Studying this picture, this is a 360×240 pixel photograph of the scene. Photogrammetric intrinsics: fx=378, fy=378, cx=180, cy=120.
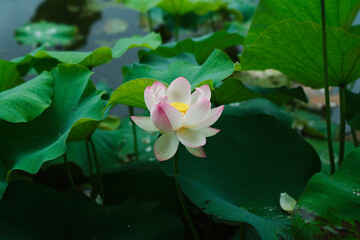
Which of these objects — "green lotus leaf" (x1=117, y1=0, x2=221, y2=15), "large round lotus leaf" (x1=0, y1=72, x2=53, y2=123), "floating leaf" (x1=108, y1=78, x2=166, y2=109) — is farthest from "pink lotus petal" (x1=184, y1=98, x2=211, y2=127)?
"green lotus leaf" (x1=117, y1=0, x2=221, y2=15)

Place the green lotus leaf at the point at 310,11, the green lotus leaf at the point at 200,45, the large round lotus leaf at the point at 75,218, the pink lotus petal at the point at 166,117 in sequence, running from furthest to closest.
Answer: the green lotus leaf at the point at 200,45 → the green lotus leaf at the point at 310,11 → the large round lotus leaf at the point at 75,218 → the pink lotus petal at the point at 166,117

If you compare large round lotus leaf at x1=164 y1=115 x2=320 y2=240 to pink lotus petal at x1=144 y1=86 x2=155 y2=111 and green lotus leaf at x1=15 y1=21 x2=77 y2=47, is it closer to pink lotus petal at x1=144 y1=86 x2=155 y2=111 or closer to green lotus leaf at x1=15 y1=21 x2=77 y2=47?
pink lotus petal at x1=144 y1=86 x2=155 y2=111

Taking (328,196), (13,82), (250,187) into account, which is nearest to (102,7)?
(13,82)

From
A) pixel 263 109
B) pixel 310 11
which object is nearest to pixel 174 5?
pixel 263 109

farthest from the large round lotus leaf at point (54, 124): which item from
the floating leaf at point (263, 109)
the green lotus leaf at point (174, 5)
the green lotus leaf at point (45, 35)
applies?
the green lotus leaf at point (45, 35)

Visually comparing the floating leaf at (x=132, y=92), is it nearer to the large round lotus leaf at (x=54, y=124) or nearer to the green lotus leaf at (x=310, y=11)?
the large round lotus leaf at (x=54, y=124)

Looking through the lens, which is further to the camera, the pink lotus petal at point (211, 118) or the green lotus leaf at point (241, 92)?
the green lotus leaf at point (241, 92)
